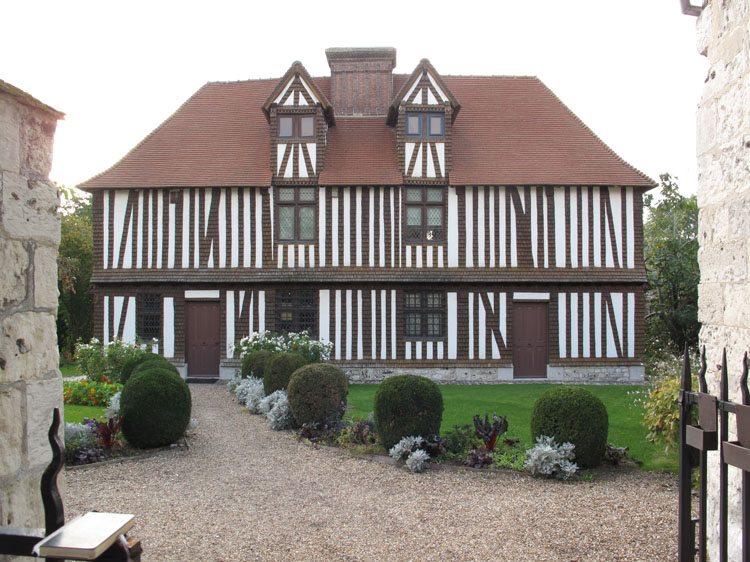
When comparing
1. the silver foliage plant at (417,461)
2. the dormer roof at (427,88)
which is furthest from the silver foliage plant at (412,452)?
the dormer roof at (427,88)

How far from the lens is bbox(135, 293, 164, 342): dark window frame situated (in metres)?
15.3

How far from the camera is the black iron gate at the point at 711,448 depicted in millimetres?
2217

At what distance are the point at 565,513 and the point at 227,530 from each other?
3.07 m

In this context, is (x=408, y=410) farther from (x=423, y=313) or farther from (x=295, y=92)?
(x=295, y=92)

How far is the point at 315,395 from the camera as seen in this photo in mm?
8688

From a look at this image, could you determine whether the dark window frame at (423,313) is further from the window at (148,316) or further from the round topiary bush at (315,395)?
the window at (148,316)

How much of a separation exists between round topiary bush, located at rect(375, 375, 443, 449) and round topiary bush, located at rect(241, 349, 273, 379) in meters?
5.85

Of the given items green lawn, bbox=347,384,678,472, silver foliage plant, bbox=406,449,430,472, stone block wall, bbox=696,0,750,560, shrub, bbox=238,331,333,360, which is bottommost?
green lawn, bbox=347,384,678,472

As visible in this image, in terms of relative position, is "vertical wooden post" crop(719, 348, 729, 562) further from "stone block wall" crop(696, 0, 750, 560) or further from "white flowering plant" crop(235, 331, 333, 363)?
"white flowering plant" crop(235, 331, 333, 363)

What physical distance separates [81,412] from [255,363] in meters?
3.60

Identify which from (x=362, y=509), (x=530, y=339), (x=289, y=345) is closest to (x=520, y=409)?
(x=530, y=339)

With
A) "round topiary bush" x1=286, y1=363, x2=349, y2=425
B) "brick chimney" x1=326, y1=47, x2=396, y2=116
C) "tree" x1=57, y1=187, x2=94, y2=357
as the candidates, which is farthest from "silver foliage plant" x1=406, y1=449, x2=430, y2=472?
"tree" x1=57, y1=187, x2=94, y2=357

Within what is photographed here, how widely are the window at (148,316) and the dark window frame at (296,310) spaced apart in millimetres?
3204

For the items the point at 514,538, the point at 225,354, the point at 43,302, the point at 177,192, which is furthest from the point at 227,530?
the point at 177,192
